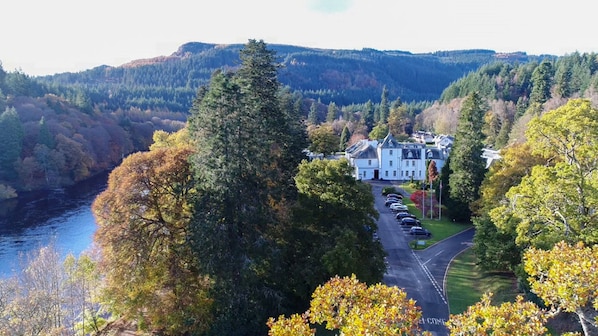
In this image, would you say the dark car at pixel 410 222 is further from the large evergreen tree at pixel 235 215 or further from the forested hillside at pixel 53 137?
the forested hillside at pixel 53 137

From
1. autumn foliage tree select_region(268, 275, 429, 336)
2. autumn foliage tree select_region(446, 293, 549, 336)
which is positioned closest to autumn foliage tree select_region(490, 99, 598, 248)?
autumn foliage tree select_region(446, 293, 549, 336)

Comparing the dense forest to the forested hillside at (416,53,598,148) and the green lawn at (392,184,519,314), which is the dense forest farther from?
the forested hillside at (416,53,598,148)

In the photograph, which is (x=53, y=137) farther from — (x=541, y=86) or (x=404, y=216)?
(x=541, y=86)

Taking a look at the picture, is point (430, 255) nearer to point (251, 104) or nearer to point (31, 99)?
point (251, 104)

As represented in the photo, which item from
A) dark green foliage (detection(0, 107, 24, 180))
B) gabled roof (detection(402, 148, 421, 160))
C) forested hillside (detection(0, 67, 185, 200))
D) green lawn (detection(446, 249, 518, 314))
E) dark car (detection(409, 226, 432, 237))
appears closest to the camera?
green lawn (detection(446, 249, 518, 314))

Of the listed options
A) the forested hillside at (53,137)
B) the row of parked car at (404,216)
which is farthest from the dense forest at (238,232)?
the forested hillside at (53,137)

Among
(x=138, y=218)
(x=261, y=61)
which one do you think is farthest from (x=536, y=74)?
(x=138, y=218)

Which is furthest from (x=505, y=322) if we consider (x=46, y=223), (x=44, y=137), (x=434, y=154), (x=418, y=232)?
(x=44, y=137)
